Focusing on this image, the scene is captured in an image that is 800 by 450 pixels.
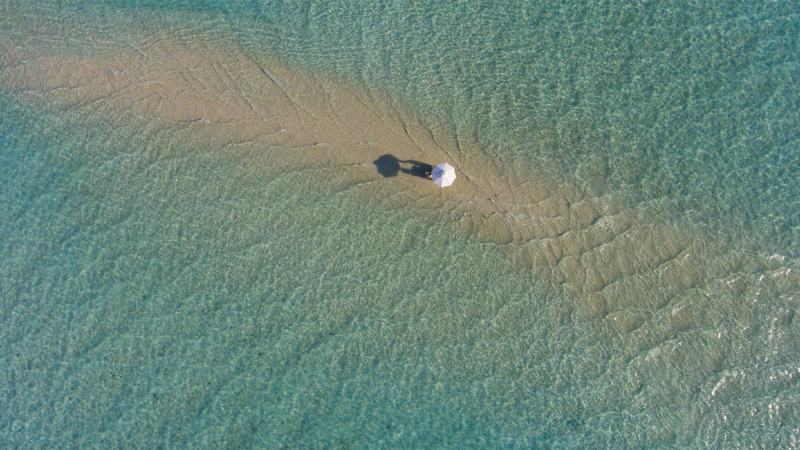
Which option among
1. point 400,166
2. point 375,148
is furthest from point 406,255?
point 375,148

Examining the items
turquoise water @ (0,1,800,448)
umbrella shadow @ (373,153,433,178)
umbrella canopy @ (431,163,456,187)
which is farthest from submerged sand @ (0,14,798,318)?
umbrella canopy @ (431,163,456,187)

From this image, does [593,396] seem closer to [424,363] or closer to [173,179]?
[424,363]

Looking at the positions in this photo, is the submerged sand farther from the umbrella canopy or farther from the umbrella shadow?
the umbrella canopy

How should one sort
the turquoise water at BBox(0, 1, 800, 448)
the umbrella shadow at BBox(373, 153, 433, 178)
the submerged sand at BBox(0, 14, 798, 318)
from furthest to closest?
the umbrella shadow at BBox(373, 153, 433, 178) → the submerged sand at BBox(0, 14, 798, 318) → the turquoise water at BBox(0, 1, 800, 448)

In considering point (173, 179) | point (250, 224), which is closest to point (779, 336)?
point (250, 224)

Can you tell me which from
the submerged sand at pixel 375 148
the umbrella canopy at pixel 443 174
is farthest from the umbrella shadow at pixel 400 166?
the umbrella canopy at pixel 443 174

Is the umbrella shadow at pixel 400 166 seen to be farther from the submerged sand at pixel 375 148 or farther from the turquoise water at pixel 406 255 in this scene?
the turquoise water at pixel 406 255

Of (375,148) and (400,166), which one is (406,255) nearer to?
(400,166)
